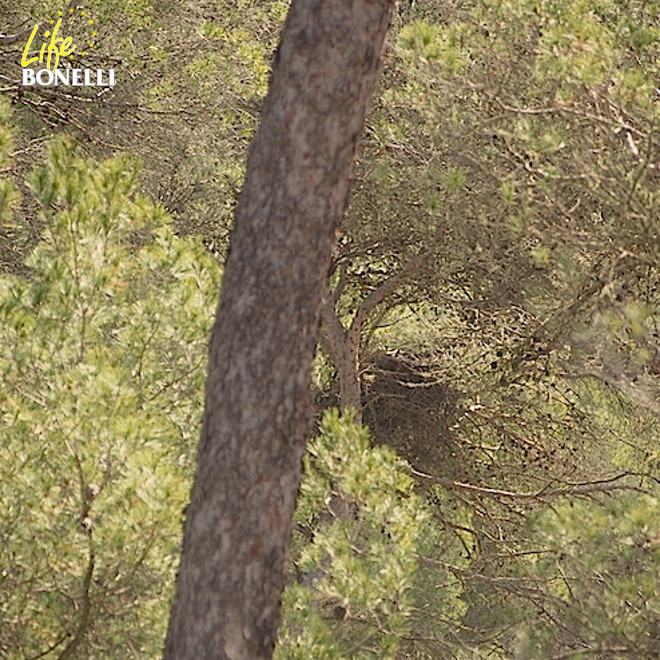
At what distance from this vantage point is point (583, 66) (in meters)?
6.12

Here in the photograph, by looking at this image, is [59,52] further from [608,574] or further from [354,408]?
[608,574]

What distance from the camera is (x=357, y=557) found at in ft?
23.7

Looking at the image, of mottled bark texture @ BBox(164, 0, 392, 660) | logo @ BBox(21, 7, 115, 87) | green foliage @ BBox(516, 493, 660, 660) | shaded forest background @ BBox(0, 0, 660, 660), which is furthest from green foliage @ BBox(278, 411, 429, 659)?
logo @ BBox(21, 7, 115, 87)

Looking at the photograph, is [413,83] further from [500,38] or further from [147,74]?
[147,74]

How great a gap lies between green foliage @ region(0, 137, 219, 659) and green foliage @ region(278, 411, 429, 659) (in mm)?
785

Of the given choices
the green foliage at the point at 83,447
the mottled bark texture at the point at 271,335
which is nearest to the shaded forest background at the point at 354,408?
the green foliage at the point at 83,447

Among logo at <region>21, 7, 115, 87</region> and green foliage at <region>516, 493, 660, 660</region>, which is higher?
logo at <region>21, 7, 115, 87</region>

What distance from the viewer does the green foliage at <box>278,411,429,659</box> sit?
663cm

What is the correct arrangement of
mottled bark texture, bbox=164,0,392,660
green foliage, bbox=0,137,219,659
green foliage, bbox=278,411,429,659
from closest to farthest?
mottled bark texture, bbox=164,0,392,660
green foliage, bbox=0,137,219,659
green foliage, bbox=278,411,429,659

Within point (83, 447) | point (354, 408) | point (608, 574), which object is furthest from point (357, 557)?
point (83, 447)

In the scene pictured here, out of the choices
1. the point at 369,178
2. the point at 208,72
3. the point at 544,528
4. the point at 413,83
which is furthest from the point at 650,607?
the point at 208,72

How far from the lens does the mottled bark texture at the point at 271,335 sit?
5457mm

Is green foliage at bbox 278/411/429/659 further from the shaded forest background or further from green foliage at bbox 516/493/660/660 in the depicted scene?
green foliage at bbox 516/493/660/660

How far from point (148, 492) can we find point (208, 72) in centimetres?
562
